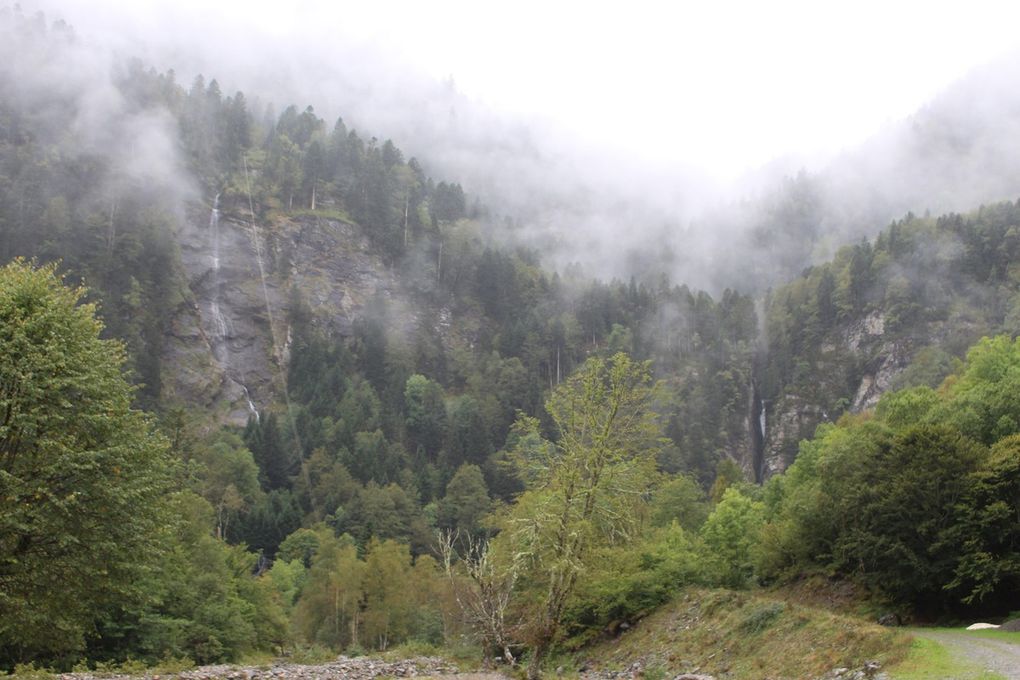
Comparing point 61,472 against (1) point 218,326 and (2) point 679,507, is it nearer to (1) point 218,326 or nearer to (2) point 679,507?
(2) point 679,507

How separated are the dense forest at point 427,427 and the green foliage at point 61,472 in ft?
0.32

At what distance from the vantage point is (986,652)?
62.6 ft

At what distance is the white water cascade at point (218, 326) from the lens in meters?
144

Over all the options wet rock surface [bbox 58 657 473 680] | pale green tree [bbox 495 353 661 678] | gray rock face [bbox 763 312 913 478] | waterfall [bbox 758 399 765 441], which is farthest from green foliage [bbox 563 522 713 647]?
waterfall [bbox 758 399 765 441]

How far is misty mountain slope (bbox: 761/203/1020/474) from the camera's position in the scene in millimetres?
138000

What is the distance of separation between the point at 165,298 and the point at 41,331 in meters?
129

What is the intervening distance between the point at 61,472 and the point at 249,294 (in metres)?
147

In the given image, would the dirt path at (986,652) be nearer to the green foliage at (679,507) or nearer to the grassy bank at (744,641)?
the grassy bank at (744,641)

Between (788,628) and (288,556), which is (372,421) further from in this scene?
(788,628)

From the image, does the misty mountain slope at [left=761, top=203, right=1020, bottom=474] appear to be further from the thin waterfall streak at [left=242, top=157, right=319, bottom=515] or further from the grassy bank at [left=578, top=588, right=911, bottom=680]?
the grassy bank at [left=578, top=588, right=911, bottom=680]

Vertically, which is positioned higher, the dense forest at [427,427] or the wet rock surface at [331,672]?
the dense forest at [427,427]

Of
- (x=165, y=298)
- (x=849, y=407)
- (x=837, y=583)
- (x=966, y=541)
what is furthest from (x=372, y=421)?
(x=966, y=541)

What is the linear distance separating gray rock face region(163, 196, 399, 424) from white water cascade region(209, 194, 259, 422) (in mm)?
200

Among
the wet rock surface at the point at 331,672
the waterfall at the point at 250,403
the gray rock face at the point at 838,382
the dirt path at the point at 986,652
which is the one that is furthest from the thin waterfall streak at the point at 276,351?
the dirt path at the point at 986,652
